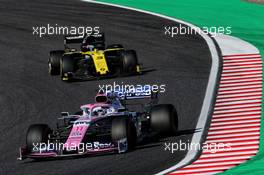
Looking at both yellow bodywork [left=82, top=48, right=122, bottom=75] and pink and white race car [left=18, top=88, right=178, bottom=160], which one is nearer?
pink and white race car [left=18, top=88, right=178, bottom=160]

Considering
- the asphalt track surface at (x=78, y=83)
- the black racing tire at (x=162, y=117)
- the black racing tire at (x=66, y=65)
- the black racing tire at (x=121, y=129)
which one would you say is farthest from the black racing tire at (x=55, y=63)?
the black racing tire at (x=121, y=129)

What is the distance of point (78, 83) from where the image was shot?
3098 centimetres

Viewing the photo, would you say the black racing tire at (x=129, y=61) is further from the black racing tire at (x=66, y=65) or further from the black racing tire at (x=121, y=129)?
the black racing tire at (x=121, y=129)

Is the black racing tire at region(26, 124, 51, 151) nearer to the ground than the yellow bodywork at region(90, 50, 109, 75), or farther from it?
nearer to the ground

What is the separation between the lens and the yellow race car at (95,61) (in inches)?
1225

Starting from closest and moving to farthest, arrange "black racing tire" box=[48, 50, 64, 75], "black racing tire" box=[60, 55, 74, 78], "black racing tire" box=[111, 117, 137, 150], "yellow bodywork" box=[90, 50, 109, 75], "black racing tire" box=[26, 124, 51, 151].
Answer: "black racing tire" box=[111, 117, 137, 150], "black racing tire" box=[26, 124, 51, 151], "yellow bodywork" box=[90, 50, 109, 75], "black racing tire" box=[60, 55, 74, 78], "black racing tire" box=[48, 50, 64, 75]

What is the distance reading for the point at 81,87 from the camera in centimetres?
3034

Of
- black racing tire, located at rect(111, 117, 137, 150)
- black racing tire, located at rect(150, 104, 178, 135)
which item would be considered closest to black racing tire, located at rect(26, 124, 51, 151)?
black racing tire, located at rect(111, 117, 137, 150)

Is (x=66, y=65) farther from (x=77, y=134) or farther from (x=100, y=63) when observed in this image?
(x=77, y=134)

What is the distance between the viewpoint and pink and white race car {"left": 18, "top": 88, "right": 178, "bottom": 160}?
71.0 feet

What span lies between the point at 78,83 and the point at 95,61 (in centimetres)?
89

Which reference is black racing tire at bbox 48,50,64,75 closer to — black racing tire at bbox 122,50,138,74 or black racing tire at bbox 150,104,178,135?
black racing tire at bbox 122,50,138,74

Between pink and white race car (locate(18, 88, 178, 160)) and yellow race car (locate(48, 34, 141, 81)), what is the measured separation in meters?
7.40

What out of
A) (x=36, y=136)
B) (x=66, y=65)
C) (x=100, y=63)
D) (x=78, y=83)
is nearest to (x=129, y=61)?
(x=100, y=63)
